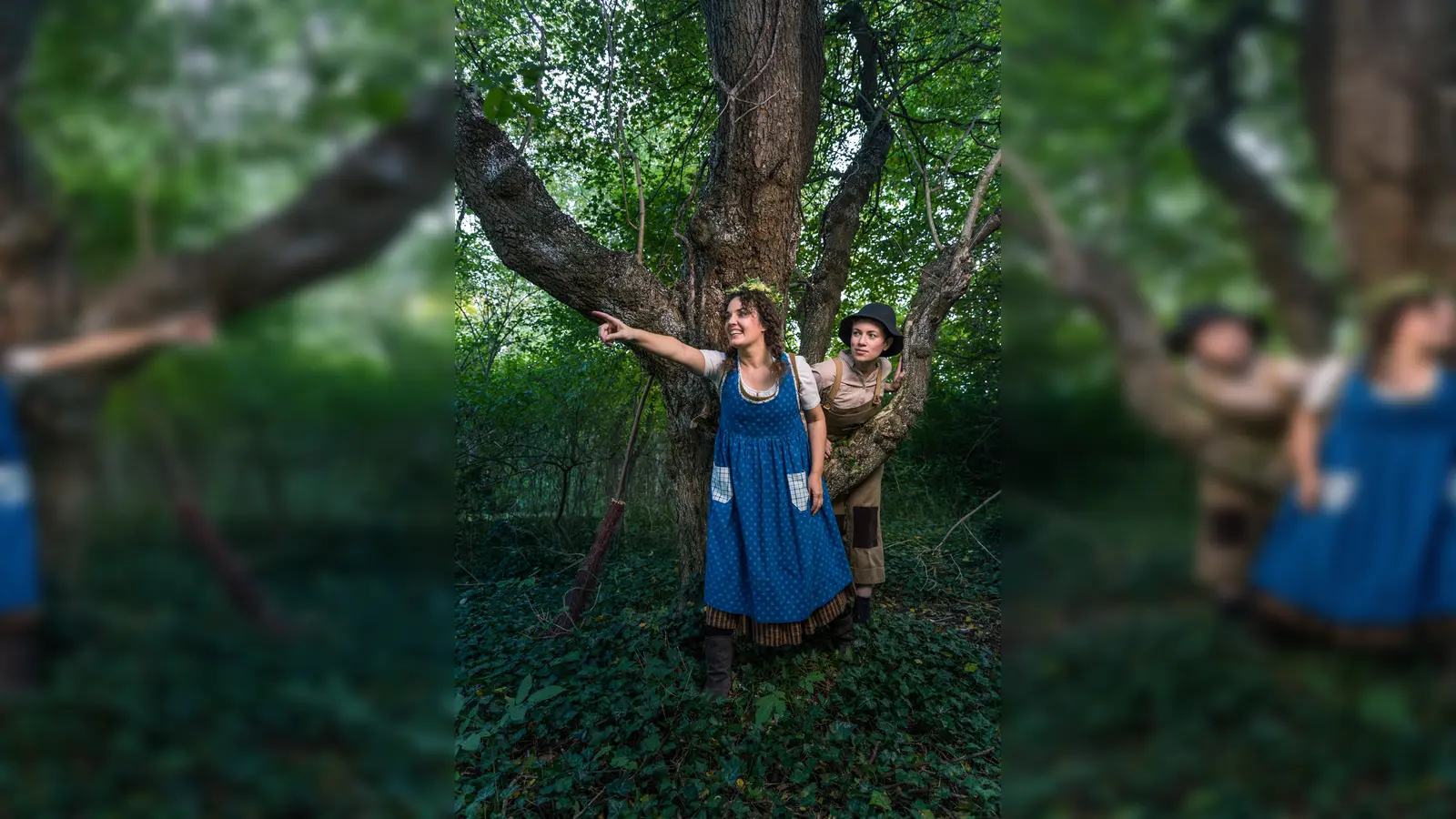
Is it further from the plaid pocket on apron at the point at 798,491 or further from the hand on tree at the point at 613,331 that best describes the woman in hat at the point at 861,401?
the hand on tree at the point at 613,331

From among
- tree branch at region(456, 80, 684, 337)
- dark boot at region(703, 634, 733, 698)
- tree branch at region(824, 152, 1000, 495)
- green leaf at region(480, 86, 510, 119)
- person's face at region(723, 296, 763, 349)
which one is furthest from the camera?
tree branch at region(824, 152, 1000, 495)

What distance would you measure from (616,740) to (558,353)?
5.26 metres

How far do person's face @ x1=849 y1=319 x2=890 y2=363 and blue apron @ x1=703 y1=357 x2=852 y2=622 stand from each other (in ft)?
3.85

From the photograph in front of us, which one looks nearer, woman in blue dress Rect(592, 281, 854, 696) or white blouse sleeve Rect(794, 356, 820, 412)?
woman in blue dress Rect(592, 281, 854, 696)

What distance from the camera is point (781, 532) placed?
359 centimetres

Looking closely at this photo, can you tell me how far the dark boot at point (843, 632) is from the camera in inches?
175

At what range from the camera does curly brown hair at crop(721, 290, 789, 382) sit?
3.42 meters
